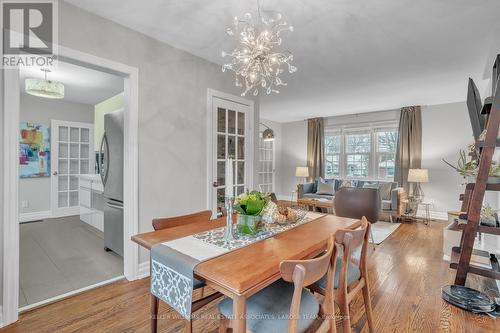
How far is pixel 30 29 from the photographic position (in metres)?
1.86

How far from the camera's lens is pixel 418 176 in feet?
16.5

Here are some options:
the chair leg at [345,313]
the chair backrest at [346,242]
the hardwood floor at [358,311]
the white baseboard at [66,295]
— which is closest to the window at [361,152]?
the hardwood floor at [358,311]

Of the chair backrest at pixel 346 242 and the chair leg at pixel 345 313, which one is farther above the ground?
the chair backrest at pixel 346 242

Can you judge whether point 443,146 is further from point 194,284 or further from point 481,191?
point 194,284

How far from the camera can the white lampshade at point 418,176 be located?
5.00m

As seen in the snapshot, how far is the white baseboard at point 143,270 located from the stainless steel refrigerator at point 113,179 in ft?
1.63

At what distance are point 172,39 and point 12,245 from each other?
230cm

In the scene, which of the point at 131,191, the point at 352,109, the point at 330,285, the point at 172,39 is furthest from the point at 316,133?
the point at 330,285

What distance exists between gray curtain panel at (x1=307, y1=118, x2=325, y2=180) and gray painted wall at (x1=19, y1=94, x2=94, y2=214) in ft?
19.8

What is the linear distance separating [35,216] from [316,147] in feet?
22.3

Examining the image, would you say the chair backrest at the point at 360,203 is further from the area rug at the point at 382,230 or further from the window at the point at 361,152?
the window at the point at 361,152

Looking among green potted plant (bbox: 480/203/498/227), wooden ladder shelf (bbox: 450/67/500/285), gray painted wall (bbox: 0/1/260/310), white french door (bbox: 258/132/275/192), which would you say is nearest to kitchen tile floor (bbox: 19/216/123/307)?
gray painted wall (bbox: 0/1/260/310)

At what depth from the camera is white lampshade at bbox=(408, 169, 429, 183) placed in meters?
5.00

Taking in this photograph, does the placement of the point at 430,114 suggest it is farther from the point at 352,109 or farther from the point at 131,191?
the point at 131,191
